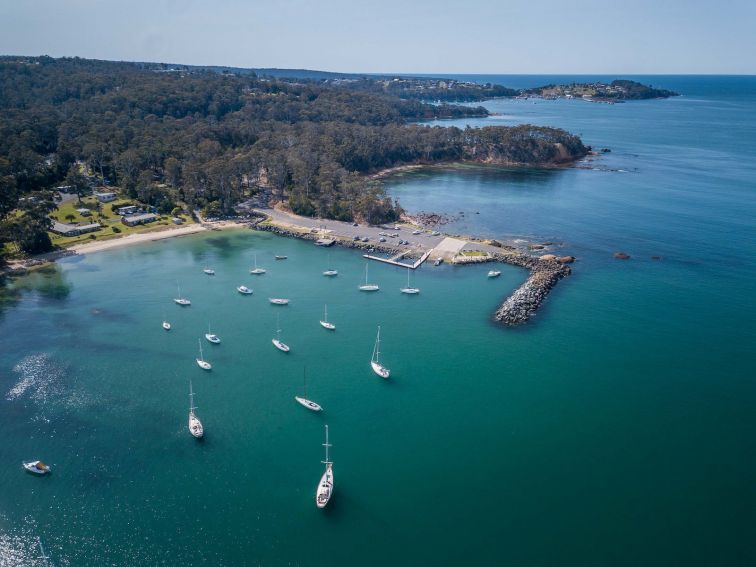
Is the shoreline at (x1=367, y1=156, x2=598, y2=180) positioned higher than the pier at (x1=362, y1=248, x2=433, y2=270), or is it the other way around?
the shoreline at (x1=367, y1=156, x2=598, y2=180)

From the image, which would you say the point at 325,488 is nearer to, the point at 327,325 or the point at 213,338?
the point at 327,325

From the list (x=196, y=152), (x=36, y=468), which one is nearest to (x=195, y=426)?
(x=36, y=468)

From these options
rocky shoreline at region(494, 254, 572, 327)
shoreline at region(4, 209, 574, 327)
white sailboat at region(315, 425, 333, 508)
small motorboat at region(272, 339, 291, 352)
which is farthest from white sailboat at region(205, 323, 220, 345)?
rocky shoreline at region(494, 254, 572, 327)

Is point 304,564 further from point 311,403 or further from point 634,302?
point 634,302

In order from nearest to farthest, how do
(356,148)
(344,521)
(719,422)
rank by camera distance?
(344,521) < (719,422) < (356,148)

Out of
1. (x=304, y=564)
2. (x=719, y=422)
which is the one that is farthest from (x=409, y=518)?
(x=719, y=422)

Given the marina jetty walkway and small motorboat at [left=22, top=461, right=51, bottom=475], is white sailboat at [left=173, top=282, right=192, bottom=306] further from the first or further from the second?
the marina jetty walkway

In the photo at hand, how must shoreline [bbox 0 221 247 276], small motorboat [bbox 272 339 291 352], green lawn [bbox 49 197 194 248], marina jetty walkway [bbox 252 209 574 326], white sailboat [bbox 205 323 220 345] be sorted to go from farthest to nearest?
green lawn [bbox 49 197 194 248] → shoreline [bbox 0 221 247 276] → marina jetty walkway [bbox 252 209 574 326] → white sailboat [bbox 205 323 220 345] → small motorboat [bbox 272 339 291 352]
